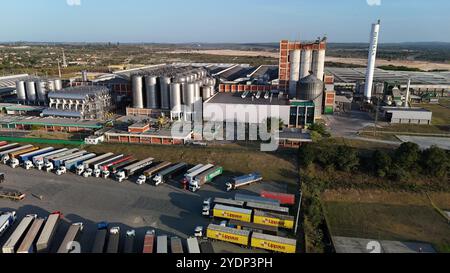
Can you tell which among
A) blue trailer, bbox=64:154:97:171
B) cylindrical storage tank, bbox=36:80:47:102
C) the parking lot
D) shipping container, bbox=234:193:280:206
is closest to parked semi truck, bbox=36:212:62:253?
the parking lot

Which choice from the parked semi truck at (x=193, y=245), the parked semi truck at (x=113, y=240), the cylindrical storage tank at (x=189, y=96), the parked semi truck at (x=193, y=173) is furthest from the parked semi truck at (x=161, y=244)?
the cylindrical storage tank at (x=189, y=96)

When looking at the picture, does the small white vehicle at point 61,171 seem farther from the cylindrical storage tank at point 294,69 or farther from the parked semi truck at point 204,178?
the cylindrical storage tank at point 294,69

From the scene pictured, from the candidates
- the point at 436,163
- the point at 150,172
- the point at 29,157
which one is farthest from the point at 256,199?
the point at 29,157

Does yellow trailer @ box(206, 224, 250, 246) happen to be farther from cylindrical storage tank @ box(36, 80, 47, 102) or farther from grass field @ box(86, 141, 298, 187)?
cylindrical storage tank @ box(36, 80, 47, 102)

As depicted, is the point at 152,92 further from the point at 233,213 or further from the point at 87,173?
the point at 233,213

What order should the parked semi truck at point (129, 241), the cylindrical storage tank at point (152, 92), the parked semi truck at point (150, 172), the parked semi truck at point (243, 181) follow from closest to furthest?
the parked semi truck at point (129, 241) → the parked semi truck at point (243, 181) → the parked semi truck at point (150, 172) → the cylindrical storage tank at point (152, 92)
